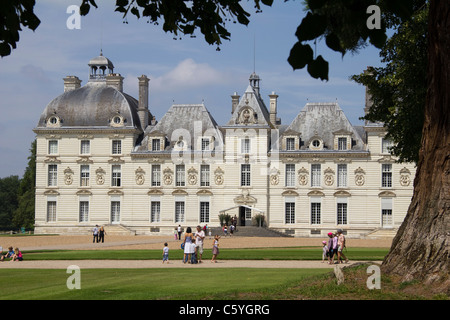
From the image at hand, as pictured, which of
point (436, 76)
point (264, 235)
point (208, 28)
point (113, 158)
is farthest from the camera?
point (113, 158)

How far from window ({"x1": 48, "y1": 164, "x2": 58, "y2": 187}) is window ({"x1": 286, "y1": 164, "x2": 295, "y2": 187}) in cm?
1936

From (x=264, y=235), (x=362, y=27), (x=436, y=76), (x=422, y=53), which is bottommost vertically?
(x=264, y=235)

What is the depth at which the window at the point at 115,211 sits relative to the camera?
58.4 m

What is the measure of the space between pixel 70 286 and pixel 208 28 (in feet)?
31.3

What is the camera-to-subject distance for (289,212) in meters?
55.8

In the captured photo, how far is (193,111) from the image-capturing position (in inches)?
2340

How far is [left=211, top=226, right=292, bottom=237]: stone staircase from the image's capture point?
51.9m

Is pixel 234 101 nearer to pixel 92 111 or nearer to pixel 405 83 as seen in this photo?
pixel 92 111

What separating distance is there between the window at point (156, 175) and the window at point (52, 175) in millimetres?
8301

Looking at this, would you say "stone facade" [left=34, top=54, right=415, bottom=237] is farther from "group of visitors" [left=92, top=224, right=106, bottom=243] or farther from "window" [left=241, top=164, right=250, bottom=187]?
"group of visitors" [left=92, top=224, right=106, bottom=243]

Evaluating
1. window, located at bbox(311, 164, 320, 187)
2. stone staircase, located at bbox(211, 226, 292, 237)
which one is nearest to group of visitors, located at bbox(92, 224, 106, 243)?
stone staircase, located at bbox(211, 226, 292, 237)

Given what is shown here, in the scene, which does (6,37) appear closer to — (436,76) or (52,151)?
(436,76)

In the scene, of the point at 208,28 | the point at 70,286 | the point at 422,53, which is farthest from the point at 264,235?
the point at 208,28

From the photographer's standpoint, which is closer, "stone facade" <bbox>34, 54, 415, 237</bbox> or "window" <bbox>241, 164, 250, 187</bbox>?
"stone facade" <bbox>34, 54, 415, 237</bbox>
